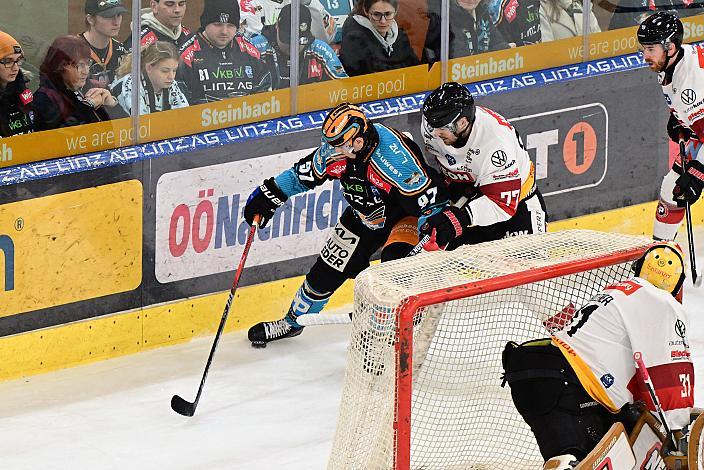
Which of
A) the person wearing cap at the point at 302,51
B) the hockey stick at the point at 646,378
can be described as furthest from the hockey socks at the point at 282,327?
the hockey stick at the point at 646,378

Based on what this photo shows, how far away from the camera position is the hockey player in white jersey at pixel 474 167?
5.34 metres

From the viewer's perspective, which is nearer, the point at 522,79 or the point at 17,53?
the point at 17,53

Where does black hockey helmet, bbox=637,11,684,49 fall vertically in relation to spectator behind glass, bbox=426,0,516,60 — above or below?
above

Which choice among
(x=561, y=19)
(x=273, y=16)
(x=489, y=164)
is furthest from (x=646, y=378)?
(x=561, y=19)

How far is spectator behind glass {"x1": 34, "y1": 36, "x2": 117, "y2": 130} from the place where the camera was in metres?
5.85

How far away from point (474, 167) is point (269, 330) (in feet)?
4.19

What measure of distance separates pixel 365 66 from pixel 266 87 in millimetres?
549

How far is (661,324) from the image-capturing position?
402 centimetres

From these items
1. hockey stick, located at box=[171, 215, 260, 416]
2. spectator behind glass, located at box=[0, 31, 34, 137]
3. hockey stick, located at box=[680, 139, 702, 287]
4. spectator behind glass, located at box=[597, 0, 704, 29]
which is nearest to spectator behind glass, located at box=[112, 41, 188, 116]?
spectator behind glass, located at box=[0, 31, 34, 137]

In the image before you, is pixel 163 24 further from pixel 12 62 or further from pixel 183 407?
pixel 183 407

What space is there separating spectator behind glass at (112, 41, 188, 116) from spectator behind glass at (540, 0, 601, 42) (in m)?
2.05

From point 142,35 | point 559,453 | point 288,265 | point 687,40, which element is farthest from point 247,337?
point 687,40

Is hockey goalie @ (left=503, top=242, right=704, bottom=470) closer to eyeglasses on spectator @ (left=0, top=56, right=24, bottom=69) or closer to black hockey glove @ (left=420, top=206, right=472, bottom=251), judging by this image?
black hockey glove @ (left=420, top=206, right=472, bottom=251)

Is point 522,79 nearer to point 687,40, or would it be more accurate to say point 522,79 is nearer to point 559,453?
point 687,40
